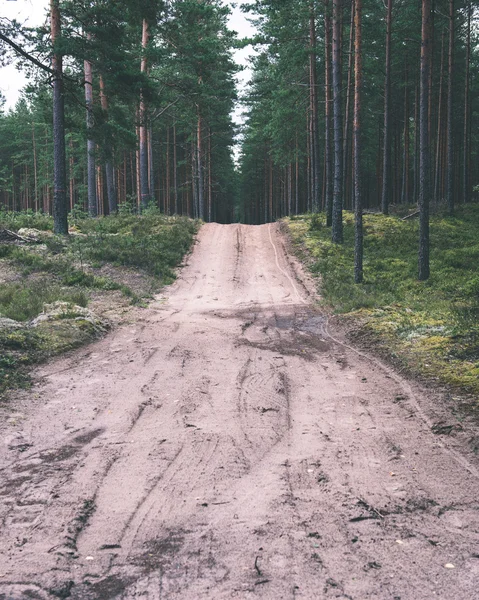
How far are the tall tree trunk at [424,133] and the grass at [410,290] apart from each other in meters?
0.92

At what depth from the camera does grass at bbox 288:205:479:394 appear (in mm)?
7938

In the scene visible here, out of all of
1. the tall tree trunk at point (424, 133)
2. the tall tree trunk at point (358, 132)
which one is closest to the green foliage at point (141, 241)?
the tall tree trunk at point (358, 132)

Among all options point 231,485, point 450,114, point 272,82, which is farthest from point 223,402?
point 272,82

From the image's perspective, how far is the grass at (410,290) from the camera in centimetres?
794

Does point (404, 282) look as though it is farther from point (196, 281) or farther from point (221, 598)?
point (221, 598)

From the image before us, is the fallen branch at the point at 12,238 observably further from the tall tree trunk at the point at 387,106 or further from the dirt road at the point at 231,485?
the tall tree trunk at the point at 387,106

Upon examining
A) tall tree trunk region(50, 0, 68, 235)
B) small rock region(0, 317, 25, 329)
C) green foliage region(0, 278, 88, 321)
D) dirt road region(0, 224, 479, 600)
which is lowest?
dirt road region(0, 224, 479, 600)

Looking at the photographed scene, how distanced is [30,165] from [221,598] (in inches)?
2745

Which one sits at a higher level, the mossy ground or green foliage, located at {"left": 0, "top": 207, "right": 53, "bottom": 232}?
green foliage, located at {"left": 0, "top": 207, "right": 53, "bottom": 232}

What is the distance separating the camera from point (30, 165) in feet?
207

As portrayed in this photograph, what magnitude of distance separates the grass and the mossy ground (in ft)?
20.0

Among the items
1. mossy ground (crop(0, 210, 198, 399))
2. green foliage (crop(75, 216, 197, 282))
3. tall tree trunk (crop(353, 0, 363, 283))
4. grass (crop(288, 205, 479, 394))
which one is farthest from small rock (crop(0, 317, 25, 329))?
tall tree trunk (crop(353, 0, 363, 283))

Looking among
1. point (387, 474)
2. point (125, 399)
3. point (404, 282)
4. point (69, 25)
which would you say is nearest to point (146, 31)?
point (69, 25)

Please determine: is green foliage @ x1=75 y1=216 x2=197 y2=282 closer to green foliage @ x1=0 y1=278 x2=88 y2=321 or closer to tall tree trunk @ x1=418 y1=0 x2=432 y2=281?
green foliage @ x1=0 y1=278 x2=88 y2=321
